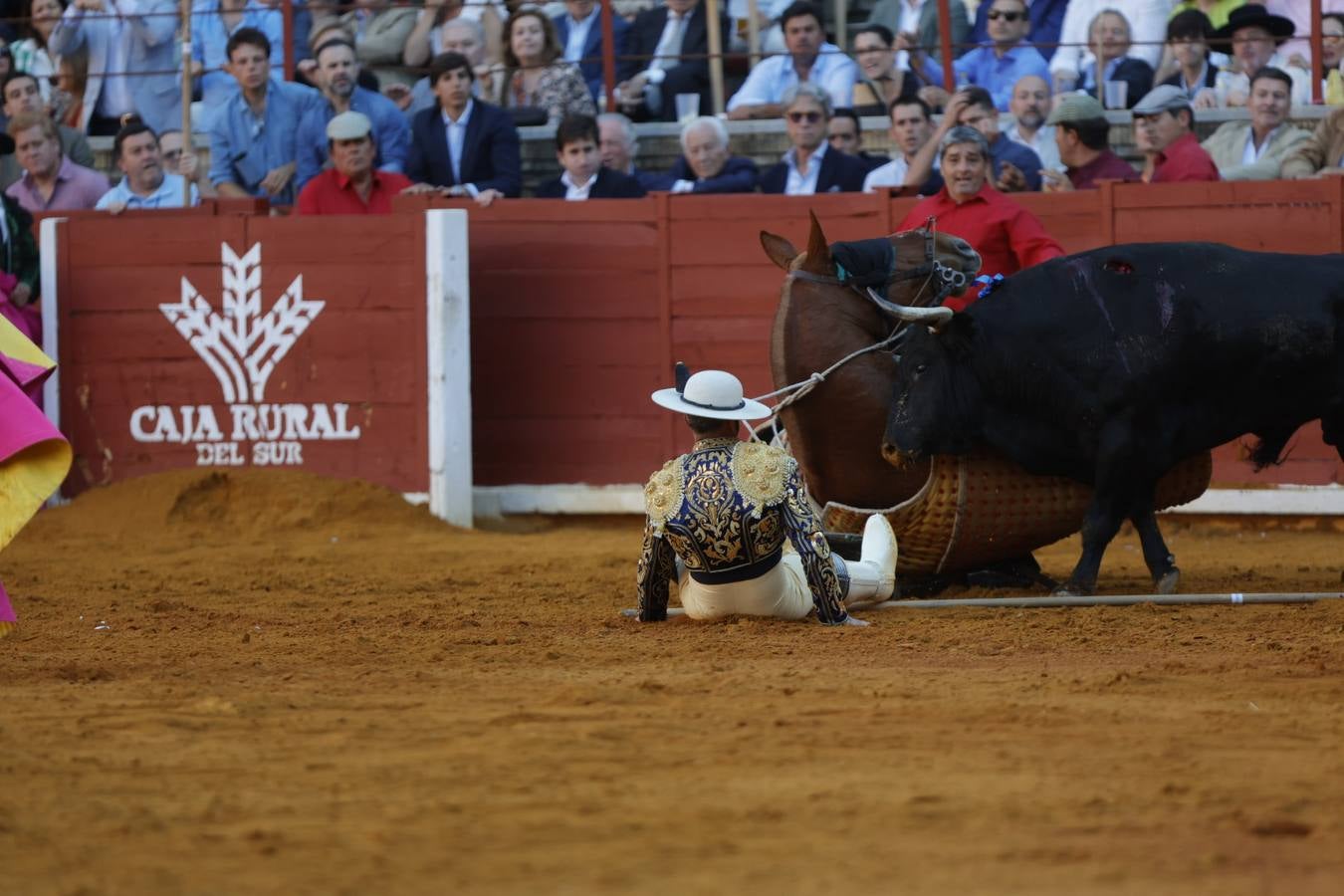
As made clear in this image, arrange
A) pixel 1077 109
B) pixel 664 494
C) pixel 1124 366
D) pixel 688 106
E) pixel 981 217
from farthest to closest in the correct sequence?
pixel 688 106, pixel 1077 109, pixel 981 217, pixel 1124 366, pixel 664 494

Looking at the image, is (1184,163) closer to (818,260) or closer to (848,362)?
(818,260)

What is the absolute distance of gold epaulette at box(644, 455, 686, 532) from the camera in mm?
6254

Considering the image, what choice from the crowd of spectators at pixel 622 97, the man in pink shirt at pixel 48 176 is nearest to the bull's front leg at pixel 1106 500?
the crowd of spectators at pixel 622 97

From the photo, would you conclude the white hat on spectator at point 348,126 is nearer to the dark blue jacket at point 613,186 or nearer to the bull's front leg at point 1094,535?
the dark blue jacket at point 613,186

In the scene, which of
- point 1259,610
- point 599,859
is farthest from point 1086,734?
point 1259,610

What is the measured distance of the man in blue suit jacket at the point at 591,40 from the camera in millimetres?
12836

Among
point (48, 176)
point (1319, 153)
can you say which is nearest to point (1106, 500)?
point (1319, 153)

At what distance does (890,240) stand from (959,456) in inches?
33.6

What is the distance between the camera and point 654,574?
6504mm

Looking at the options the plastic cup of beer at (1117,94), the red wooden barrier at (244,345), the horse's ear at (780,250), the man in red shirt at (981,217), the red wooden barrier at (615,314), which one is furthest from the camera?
the plastic cup of beer at (1117,94)

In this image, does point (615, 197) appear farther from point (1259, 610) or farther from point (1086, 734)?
point (1086, 734)

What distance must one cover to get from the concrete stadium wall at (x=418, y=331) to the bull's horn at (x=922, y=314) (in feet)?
11.4

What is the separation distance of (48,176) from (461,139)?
267cm

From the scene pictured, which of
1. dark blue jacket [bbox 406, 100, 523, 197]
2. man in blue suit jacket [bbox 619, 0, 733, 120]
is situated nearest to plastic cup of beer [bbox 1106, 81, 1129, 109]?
man in blue suit jacket [bbox 619, 0, 733, 120]
